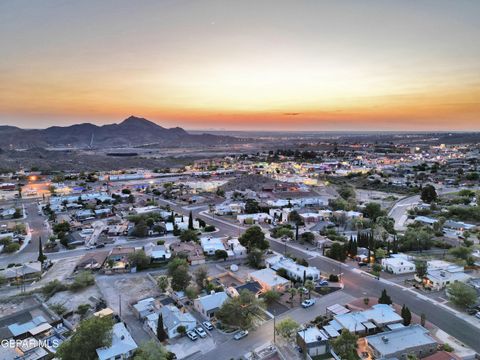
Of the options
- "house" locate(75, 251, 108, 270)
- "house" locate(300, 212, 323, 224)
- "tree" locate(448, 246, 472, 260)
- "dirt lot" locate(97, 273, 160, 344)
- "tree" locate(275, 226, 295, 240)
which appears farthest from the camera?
"house" locate(300, 212, 323, 224)

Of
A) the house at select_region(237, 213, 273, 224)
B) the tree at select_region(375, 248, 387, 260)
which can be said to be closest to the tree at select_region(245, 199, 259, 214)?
the house at select_region(237, 213, 273, 224)

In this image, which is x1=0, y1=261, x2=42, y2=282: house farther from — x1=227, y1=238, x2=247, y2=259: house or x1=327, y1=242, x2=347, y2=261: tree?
x1=327, y1=242, x2=347, y2=261: tree

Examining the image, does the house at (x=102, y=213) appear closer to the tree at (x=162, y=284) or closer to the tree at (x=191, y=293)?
the tree at (x=162, y=284)

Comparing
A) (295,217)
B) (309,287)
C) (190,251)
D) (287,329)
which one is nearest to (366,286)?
(309,287)

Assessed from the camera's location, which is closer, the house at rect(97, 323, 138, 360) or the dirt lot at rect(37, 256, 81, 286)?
the house at rect(97, 323, 138, 360)

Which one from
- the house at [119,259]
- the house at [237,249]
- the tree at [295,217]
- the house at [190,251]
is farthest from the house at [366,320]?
the tree at [295,217]

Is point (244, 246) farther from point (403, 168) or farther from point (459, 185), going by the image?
point (403, 168)

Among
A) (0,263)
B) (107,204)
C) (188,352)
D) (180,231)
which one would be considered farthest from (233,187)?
(188,352)
